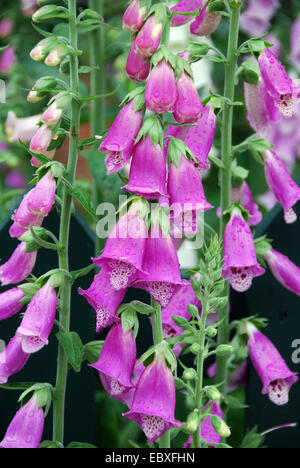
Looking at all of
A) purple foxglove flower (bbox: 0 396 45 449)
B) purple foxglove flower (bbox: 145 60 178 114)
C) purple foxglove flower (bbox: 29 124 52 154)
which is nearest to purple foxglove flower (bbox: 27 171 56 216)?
purple foxglove flower (bbox: 29 124 52 154)

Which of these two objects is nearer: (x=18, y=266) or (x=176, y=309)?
(x=18, y=266)

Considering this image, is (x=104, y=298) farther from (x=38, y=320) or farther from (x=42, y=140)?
(x=42, y=140)

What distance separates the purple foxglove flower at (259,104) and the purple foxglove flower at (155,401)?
40 centimetres

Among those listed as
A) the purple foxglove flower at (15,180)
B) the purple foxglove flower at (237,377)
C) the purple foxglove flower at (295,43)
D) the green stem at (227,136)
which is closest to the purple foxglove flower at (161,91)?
the green stem at (227,136)

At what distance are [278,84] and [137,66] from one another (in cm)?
22

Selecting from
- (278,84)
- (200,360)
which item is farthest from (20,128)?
(200,360)

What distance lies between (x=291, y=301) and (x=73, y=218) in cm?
42

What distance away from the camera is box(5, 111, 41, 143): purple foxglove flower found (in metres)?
1.32

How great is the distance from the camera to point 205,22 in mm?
1077

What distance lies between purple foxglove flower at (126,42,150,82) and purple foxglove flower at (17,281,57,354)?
0.94 feet

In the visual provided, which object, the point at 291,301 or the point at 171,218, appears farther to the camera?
the point at 291,301

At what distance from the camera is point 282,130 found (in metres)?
1.83
